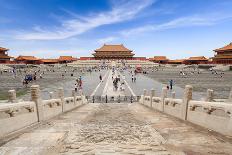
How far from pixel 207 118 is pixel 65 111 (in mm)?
8544

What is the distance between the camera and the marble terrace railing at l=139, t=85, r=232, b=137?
656 centimetres

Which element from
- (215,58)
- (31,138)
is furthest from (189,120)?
(215,58)

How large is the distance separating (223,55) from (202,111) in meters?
79.4

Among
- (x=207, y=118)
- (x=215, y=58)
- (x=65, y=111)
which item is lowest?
(x=65, y=111)

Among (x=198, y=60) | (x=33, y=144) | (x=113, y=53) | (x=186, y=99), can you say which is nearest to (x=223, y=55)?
(x=198, y=60)

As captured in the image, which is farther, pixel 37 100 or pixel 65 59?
pixel 65 59

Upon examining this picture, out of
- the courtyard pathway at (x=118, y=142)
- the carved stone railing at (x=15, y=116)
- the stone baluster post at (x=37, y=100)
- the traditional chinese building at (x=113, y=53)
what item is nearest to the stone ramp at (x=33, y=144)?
the courtyard pathway at (x=118, y=142)

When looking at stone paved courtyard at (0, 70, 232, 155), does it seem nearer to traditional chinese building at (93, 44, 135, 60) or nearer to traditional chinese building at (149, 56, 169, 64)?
traditional chinese building at (93, 44, 135, 60)

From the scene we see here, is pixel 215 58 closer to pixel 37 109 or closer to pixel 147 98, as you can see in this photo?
pixel 147 98

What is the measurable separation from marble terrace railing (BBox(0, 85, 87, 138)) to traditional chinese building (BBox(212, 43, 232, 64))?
251 feet

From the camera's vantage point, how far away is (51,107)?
35.0 feet

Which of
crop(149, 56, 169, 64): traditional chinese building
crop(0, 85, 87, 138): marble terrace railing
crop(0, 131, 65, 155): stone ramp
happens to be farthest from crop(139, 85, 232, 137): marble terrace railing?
crop(149, 56, 169, 64): traditional chinese building

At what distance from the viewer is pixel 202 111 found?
7930 mm

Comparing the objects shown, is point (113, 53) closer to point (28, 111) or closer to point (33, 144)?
point (28, 111)
